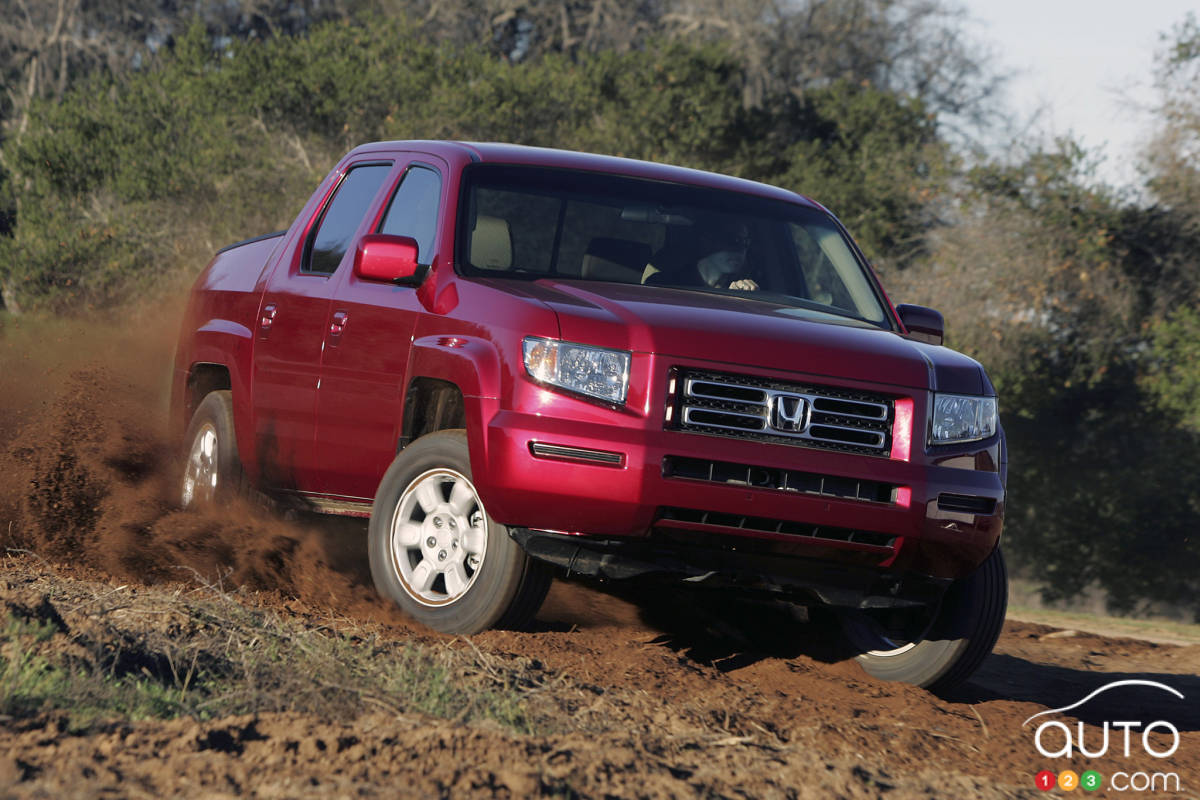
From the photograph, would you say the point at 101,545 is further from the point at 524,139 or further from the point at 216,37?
the point at 216,37

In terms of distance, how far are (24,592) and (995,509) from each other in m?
3.30

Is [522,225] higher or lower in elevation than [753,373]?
higher

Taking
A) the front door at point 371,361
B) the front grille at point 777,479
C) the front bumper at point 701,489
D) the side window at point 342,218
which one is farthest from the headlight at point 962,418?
the side window at point 342,218

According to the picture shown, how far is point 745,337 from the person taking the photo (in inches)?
206

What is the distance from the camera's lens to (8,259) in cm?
2308

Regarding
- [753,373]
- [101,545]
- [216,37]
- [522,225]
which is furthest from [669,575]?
[216,37]

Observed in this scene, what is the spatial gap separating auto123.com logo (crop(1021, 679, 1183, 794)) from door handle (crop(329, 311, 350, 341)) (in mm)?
2955

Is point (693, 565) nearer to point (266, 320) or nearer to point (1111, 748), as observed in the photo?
point (1111, 748)

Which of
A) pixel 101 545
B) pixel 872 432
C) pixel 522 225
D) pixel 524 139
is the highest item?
pixel 524 139

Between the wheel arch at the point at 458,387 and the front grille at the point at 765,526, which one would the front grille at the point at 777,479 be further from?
the wheel arch at the point at 458,387

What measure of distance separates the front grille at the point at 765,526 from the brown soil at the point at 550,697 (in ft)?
1.68

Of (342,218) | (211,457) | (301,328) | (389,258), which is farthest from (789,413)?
(211,457)

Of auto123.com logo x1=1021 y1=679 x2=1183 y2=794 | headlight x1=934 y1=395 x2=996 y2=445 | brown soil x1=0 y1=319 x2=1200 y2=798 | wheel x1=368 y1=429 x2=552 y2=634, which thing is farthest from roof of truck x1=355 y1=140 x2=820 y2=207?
auto123.com logo x1=1021 y1=679 x2=1183 y2=794

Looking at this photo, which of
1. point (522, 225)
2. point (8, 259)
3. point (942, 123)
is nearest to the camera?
point (522, 225)
